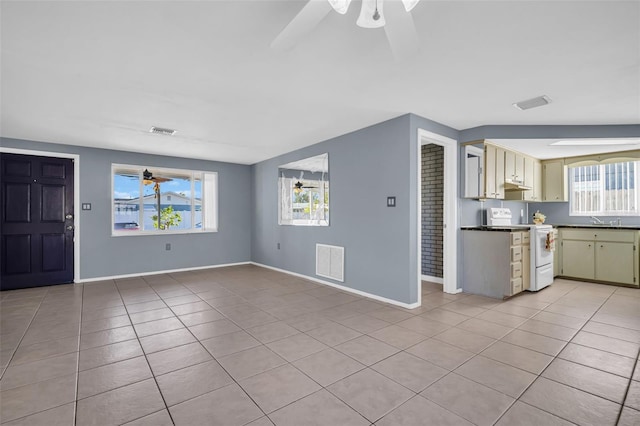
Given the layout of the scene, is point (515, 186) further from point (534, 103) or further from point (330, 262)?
point (330, 262)

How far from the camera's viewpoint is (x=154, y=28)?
2027mm

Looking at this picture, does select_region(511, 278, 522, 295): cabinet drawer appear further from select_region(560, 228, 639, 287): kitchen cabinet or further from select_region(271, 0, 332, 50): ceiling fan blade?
select_region(271, 0, 332, 50): ceiling fan blade

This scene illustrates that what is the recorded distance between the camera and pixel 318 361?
238 cm

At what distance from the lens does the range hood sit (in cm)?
504

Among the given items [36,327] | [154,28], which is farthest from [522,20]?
[36,327]

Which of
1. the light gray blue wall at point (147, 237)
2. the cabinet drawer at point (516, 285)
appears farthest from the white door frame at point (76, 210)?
the cabinet drawer at point (516, 285)

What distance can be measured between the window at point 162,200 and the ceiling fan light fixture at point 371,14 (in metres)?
5.69

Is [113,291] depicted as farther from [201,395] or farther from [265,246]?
[201,395]

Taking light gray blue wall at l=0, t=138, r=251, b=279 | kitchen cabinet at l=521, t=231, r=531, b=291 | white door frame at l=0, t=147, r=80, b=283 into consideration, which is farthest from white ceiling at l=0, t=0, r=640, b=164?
kitchen cabinet at l=521, t=231, r=531, b=291

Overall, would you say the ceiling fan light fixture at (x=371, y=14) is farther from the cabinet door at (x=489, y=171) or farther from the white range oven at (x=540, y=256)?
the white range oven at (x=540, y=256)

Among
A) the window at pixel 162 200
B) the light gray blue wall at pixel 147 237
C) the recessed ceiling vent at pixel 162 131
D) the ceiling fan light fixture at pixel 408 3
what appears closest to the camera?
the ceiling fan light fixture at pixel 408 3

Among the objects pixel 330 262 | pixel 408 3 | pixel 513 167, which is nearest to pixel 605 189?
pixel 513 167

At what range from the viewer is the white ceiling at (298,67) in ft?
6.21

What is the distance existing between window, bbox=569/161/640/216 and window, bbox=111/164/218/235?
7.34 metres
